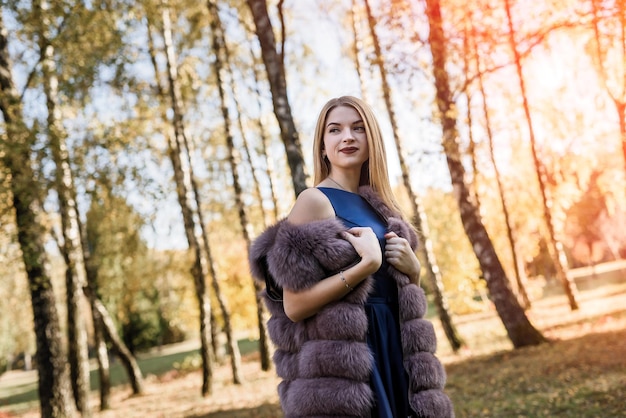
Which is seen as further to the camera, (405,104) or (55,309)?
(405,104)

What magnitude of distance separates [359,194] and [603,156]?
69.4 feet

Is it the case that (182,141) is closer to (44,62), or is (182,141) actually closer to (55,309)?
(44,62)

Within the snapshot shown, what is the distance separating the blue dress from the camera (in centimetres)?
247

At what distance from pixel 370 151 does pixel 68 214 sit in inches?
434

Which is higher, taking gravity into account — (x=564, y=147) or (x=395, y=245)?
(x=564, y=147)

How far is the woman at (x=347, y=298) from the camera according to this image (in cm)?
241

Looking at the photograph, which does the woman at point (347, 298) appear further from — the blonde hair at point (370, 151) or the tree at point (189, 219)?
the tree at point (189, 219)

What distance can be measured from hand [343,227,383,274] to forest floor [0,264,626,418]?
538cm

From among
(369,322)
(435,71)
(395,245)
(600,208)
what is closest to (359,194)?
(395,245)

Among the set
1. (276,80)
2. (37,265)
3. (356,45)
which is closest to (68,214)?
(37,265)

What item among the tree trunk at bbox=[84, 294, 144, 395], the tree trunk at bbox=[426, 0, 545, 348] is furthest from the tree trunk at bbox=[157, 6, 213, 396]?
the tree trunk at bbox=[426, 0, 545, 348]

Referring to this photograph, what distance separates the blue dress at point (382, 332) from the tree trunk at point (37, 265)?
26.6 ft

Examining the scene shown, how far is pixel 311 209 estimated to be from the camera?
262 cm

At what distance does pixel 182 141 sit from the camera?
14750 mm
